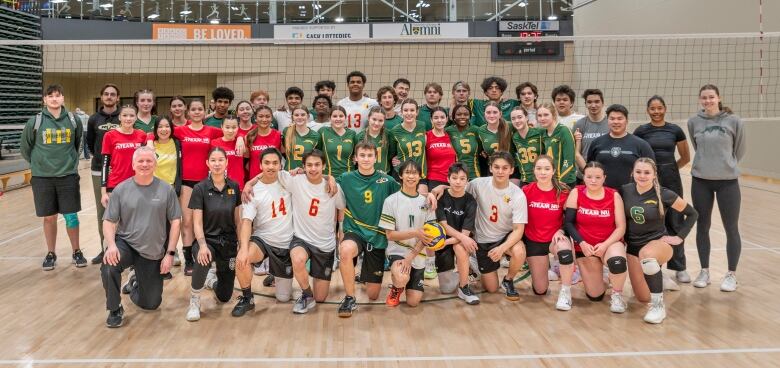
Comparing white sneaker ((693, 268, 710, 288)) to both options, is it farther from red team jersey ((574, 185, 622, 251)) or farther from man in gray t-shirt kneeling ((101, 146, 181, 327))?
man in gray t-shirt kneeling ((101, 146, 181, 327))

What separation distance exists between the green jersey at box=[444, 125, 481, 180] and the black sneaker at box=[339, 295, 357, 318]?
73.1 inches

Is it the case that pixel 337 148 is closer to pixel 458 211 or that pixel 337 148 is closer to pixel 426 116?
pixel 426 116

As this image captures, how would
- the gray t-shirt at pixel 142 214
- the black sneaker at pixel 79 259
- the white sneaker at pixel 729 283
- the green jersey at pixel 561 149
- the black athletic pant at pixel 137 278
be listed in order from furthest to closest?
the black sneaker at pixel 79 259 < the green jersey at pixel 561 149 < the white sneaker at pixel 729 283 < the gray t-shirt at pixel 142 214 < the black athletic pant at pixel 137 278

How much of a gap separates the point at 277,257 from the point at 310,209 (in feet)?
1.58

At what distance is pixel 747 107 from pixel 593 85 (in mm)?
5376

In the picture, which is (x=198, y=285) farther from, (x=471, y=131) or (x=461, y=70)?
(x=461, y=70)

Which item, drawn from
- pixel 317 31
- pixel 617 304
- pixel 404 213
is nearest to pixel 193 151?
pixel 404 213

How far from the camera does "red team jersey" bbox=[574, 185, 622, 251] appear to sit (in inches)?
184

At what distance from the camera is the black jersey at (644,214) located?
4594mm

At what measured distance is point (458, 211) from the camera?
494cm

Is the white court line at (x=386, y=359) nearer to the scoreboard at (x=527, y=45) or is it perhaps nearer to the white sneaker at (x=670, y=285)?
the white sneaker at (x=670, y=285)

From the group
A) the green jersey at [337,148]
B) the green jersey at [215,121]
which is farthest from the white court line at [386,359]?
the green jersey at [215,121]

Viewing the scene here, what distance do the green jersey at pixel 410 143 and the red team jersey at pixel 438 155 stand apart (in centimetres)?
7

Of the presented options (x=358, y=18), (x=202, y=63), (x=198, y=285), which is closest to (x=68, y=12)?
(x=202, y=63)
